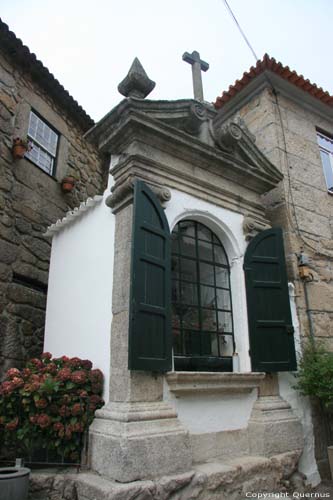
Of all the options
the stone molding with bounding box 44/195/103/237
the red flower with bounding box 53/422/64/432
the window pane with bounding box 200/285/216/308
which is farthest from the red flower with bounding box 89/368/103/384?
the stone molding with bounding box 44/195/103/237

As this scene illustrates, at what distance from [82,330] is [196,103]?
2.91 metres

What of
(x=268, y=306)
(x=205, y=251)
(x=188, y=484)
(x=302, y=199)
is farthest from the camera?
(x=302, y=199)

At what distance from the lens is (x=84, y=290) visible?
4.14 m

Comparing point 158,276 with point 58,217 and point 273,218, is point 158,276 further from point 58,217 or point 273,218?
point 58,217

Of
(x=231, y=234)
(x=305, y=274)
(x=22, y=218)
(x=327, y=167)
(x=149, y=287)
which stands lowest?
(x=149, y=287)

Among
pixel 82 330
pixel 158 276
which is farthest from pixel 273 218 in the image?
pixel 82 330

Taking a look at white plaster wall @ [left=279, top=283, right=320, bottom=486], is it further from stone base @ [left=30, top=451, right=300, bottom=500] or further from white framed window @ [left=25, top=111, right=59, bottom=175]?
white framed window @ [left=25, top=111, right=59, bottom=175]

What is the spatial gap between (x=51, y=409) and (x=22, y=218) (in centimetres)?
298

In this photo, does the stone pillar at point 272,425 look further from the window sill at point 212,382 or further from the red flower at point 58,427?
the red flower at point 58,427

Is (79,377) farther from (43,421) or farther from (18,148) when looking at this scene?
(18,148)

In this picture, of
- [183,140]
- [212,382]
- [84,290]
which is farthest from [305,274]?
[84,290]

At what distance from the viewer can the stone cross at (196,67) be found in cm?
514

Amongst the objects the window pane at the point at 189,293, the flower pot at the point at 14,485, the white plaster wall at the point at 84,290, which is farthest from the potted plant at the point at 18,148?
the flower pot at the point at 14,485

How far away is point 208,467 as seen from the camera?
3303 mm
